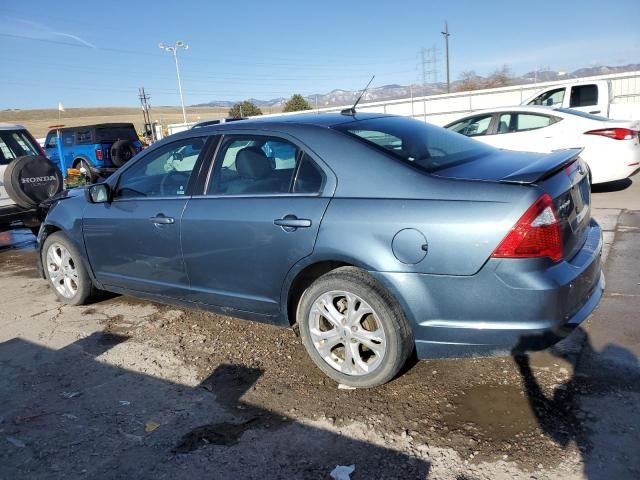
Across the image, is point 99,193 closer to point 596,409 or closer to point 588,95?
point 596,409

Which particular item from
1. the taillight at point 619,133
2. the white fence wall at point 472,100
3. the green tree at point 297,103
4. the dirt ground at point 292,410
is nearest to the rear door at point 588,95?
the taillight at point 619,133

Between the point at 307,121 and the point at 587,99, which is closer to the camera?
the point at 307,121

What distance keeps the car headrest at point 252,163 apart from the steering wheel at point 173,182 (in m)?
0.48

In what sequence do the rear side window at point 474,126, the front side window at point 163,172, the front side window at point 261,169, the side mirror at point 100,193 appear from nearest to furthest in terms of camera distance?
1. the front side window at point 261,169
2. the front side window at point 163,172
3. the side mirror at point 100,193
4. the rear side window at point 474,126

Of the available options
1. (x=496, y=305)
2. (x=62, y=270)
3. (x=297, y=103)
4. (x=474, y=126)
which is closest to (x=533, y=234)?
(x=496, y=305)

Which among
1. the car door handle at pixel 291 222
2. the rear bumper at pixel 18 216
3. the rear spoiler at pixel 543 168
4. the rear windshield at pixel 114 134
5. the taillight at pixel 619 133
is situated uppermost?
the rear windshield at pixel 114 134

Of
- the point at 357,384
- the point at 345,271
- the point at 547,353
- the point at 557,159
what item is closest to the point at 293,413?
the point at 357,384

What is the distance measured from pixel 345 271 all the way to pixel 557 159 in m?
1.40

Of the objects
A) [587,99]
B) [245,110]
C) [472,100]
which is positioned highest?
[245,110]

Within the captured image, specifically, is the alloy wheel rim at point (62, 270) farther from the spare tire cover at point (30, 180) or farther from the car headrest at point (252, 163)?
the spare tire cover at point (30, 180)

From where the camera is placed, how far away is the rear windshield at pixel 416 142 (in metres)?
3.16

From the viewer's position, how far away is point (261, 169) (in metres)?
3.61

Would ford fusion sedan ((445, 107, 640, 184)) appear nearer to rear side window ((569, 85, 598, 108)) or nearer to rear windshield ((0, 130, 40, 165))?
rear side window ((569, 85, 598, 108))

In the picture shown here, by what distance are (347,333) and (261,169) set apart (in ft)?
4.21
